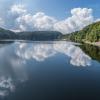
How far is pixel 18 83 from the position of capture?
27797 millimetres

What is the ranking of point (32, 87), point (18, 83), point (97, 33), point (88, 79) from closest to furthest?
point (32, 87) → point (18, 83) → point (88, 79) → point (97, 33)

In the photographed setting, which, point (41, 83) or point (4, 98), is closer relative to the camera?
point (4, 98)

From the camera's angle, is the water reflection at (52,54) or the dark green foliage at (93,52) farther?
the dark green foliage at (93,52)

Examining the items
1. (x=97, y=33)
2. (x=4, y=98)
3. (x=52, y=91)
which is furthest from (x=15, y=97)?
(x=97, y=33)

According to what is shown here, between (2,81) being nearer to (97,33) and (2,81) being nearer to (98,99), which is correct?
(98,99)

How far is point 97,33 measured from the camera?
5443 inches

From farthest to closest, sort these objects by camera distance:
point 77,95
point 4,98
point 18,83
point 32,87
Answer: point 18,83
point 32,87
point 77,95
point 4,98

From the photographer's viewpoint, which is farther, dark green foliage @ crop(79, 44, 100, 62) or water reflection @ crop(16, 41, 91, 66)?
dark green foliage @ crop(79, 44, 100, 62)

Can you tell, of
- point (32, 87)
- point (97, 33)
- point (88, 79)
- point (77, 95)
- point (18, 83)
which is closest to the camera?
point (77, 95)

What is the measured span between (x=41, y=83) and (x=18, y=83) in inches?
102

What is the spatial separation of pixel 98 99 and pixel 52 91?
15.7 ft

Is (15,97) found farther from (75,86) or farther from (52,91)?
(75,86)

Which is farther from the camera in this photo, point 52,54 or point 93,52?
point 93,52

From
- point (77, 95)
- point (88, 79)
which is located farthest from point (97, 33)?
point (77, 95)
